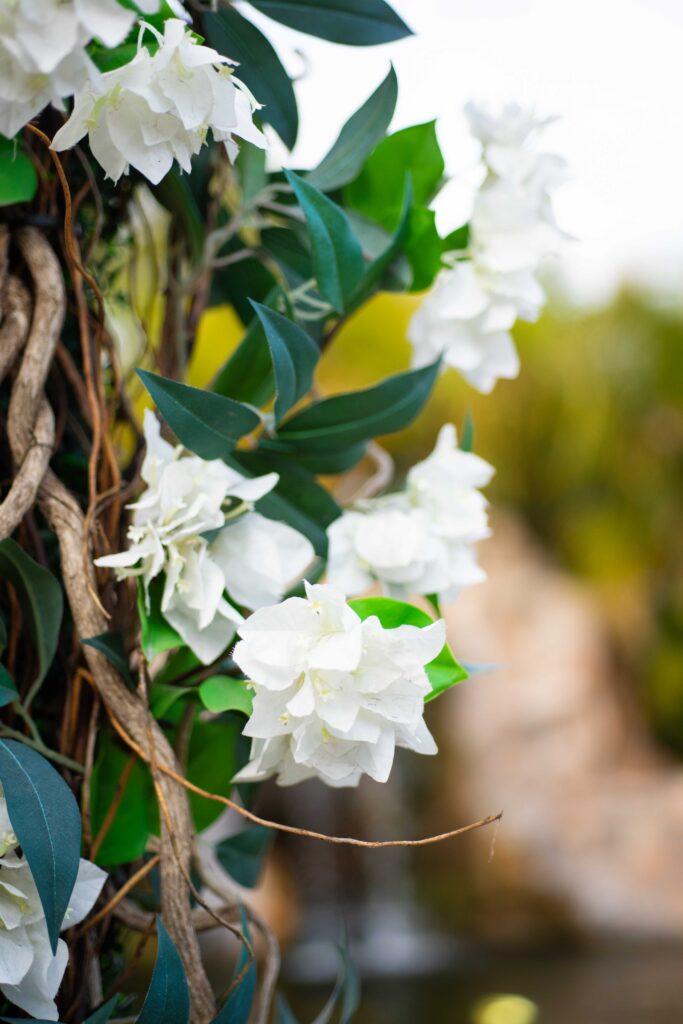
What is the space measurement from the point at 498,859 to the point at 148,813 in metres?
2.06

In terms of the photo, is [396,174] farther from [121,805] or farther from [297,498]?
[121,805]

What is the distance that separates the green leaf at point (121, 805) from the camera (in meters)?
0.40

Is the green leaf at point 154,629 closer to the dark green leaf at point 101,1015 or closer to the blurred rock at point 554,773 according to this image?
the dark green leaf at point 101,1015

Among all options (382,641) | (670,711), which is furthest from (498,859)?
(382,641)

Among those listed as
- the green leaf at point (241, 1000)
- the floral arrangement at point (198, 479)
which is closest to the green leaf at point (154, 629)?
the floral arrangement at point (198, 479)

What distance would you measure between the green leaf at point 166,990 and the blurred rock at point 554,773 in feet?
6.81

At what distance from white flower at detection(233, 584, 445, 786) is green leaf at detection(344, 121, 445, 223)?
0.80ft

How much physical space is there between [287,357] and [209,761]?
0.67ft

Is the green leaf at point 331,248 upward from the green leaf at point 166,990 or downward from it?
upward

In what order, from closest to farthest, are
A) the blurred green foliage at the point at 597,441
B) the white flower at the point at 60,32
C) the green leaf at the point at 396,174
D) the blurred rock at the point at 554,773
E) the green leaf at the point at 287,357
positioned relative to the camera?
1. the white flower at the point at 60,32
2. the green leaf at the point at 287,357
3. the green leaf at the point at 396,174
4. the blurred rock at the point at 554,773
5. the blurred green foliage at the point at 597,441

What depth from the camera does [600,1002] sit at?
1.73 m

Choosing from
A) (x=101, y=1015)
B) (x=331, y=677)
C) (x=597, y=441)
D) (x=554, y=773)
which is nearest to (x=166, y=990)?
(x=101, y=1015)

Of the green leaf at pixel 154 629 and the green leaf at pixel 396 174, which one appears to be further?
the green leaf at pixel 396 174

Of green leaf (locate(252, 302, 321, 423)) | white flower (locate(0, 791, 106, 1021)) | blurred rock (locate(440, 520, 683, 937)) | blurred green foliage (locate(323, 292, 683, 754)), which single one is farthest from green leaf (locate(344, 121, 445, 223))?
blurred green foliage (locate(323, 292, 683, 754))
